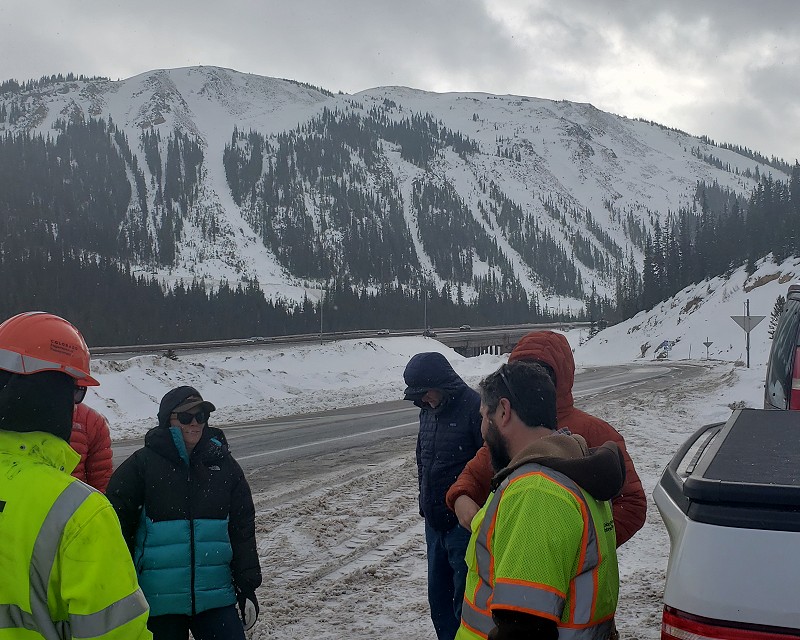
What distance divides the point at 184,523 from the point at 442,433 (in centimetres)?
153

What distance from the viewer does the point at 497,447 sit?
8.05 ft

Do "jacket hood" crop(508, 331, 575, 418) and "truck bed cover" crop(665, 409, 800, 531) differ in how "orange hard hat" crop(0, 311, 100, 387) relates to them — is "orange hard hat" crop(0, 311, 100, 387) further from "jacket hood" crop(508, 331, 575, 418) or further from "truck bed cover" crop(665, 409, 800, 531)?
"jacket hood" crop(508, 331, 575, 418)

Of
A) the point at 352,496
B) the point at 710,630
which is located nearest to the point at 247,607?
the point at 710,630

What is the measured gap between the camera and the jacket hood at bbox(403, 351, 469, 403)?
4.06m

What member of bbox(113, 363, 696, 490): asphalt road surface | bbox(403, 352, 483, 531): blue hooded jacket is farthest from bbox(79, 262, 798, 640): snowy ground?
bbox(403, 352, 483, 531): blue hooded jacket

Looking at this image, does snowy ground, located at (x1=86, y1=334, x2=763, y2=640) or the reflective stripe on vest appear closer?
the reflective stripe on vest

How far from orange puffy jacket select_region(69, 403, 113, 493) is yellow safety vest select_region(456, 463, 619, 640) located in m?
2.59

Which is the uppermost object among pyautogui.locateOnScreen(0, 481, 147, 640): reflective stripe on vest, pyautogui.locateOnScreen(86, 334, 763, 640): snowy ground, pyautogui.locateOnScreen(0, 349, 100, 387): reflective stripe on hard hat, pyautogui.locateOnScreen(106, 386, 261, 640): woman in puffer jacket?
pyautogui.locateOnScreen(0, 349, 100, 387): reflective stripe on hard hat

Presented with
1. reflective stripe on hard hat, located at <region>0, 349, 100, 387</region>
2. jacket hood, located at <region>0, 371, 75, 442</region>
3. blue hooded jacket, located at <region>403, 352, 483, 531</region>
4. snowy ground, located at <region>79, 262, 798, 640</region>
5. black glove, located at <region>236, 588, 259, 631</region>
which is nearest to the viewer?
jacket hood, located at <region>0, 371, 75, 442</region>

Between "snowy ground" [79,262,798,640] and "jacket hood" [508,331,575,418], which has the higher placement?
"jacket hood" [508,331,575,418]

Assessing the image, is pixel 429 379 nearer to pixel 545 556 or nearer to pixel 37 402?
pixel 545 556

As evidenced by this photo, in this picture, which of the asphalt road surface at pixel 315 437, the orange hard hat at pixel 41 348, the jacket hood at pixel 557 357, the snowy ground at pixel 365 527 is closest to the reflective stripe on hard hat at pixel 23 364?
the orange hard hat at pixel 41 348

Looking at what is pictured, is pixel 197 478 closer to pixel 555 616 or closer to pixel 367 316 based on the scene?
pixel 555 616

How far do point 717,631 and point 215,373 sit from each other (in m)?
22.2
